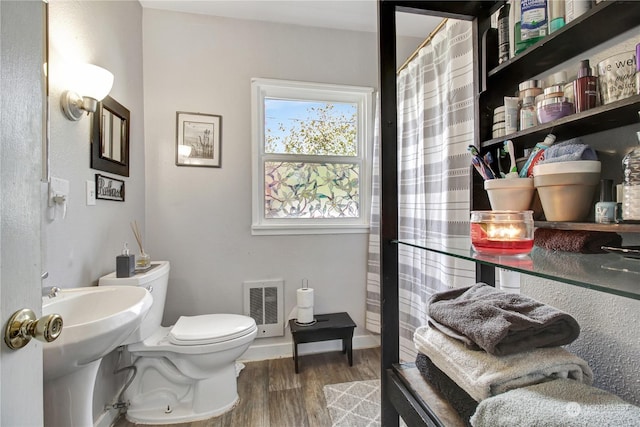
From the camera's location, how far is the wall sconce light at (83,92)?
122cm

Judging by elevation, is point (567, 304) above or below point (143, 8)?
below

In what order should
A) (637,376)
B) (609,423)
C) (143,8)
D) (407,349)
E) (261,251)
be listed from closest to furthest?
(609,423) < (637,376) < (407,349) < (143,8) < (261,251)

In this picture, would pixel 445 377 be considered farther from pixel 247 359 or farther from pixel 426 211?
pixel 247 359

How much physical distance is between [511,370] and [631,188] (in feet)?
1.10

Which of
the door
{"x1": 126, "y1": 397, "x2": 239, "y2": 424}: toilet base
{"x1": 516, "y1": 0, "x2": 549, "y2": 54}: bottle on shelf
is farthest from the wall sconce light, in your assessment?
{"x1": 516, "y1": 0, "x2": 549, "y2": 54}: bottle on shelf

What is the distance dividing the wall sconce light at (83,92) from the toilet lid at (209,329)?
3.70 feet

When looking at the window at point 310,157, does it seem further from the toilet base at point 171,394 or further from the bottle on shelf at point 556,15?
the bottle on shelf at point 556,15

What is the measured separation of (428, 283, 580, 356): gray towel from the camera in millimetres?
453

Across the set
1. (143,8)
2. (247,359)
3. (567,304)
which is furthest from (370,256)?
(143,8)

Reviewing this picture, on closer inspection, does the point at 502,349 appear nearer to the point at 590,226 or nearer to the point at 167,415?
the point at 590,226

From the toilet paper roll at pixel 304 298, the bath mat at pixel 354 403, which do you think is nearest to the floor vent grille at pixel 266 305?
the toilet paper roll at pixel 304 298

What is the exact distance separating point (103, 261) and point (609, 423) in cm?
185

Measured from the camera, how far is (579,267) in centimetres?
41

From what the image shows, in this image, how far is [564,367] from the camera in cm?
44
